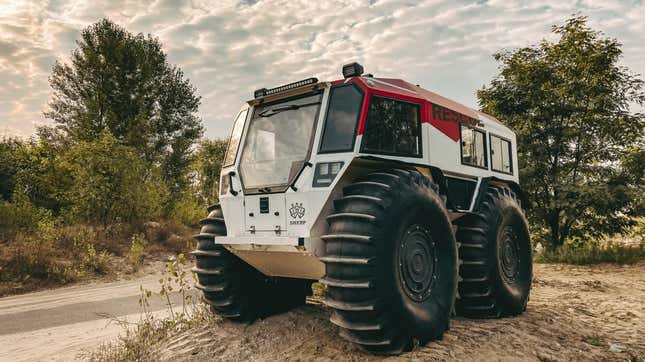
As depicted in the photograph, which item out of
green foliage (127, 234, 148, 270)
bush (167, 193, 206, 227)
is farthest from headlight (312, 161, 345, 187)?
bush (167, 193, 206, 227)

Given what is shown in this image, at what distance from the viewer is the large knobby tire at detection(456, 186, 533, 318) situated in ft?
18.4

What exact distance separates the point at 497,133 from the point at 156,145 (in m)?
21.8

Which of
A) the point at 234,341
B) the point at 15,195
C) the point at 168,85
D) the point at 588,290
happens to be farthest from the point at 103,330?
the point at 168,85

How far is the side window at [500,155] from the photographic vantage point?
735cm

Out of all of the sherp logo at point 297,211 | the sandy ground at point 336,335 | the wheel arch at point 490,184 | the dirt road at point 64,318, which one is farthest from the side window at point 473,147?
the dirt road at point 64,318

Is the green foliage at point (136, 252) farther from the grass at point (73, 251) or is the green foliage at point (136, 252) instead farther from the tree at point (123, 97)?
the tree at point (123, 97)

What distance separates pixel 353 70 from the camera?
16.1 feet

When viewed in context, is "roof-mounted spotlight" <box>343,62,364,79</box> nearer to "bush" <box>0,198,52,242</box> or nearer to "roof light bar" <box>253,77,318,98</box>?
"roof light bar" <box>253,77,318,98</box>

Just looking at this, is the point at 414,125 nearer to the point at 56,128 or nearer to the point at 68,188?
the point at 68,188

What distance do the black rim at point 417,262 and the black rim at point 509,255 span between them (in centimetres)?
179

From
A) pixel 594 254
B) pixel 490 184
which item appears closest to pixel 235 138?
pixel 490 184

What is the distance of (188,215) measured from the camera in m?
22.6

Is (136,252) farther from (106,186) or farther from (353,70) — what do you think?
(353,70)

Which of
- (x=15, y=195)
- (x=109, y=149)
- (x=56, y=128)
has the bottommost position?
(x=15, y=195)
